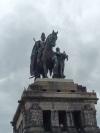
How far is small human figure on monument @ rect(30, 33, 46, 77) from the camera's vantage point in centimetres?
3975

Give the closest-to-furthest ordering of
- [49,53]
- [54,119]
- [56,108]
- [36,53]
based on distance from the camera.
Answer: [54,119] < [56,108] < [49,53] < [36,53]

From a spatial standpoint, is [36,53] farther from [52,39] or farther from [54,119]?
[54,119]

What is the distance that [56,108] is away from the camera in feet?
119

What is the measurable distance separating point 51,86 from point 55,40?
16.4ft

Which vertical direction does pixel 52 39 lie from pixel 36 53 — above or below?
above

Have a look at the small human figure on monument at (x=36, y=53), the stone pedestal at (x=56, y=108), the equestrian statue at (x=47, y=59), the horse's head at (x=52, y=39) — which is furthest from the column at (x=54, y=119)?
the horse's head at (x=52, y=39)

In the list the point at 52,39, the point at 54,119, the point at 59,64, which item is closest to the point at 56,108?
the point at 54,119

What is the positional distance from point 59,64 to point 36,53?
2.34m

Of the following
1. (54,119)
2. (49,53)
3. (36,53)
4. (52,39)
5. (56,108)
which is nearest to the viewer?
(54,119)

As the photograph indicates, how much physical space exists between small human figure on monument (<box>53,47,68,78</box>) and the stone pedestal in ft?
5.47

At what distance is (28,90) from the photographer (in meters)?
36.3

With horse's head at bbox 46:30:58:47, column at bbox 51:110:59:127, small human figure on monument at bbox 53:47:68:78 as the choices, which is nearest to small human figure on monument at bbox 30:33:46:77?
horse's head at bbox 46:30:58:47

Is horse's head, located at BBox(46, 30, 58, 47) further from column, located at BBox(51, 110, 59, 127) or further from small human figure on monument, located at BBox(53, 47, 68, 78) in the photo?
column, located at BBox(51, 110, 59, 127)

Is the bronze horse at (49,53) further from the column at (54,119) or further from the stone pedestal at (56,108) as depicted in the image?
the column at (54,119)
